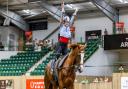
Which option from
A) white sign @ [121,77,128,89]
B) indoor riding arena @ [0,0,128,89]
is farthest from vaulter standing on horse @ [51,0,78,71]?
indoor riding arena @ [0,0,128,89]

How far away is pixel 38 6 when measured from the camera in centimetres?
2889

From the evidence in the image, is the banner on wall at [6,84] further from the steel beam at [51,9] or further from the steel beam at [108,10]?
the steel beam at [51,9]

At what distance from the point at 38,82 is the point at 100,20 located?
1111 centimetres

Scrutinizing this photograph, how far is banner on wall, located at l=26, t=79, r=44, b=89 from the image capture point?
17625 mm

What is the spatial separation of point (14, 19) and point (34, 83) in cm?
1391

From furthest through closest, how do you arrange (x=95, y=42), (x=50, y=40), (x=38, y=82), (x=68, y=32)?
(x=50, y=40) < (x=95, y=42) < (x=38, y=82) < (x=68, y=32)

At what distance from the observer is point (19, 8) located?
30.2m

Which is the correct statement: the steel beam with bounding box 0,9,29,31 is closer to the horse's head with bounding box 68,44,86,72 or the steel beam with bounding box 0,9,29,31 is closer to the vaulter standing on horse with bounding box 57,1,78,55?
the vaulter standing on horse with bounding box 57,1,78,55

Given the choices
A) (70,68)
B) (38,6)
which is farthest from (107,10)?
(70,68)

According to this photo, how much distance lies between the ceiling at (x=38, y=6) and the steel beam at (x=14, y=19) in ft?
1.05

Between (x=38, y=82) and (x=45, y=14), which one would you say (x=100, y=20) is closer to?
(x=45, y=14)

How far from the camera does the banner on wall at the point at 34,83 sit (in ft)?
57.8

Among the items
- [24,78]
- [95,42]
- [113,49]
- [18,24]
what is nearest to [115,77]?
[24,78]

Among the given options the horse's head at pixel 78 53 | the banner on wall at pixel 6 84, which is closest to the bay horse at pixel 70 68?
the horse's head at pixel 78 53
